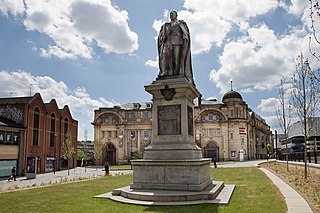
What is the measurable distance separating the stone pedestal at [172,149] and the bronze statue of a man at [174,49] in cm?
66

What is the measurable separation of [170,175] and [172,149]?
3.37 ft

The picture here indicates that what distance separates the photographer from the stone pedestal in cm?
1164

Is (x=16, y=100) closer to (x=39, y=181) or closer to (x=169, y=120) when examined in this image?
(x=39, y=181)

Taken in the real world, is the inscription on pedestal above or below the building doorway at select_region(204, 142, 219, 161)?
above

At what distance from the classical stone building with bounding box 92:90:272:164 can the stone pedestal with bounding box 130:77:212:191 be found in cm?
6082

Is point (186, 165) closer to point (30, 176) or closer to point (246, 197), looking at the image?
point (246, 197)

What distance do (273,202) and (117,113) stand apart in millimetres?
68764

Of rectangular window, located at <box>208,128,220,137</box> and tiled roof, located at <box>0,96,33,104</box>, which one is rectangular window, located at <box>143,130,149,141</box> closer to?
rectangular window, located at <box>208,128,220,137</box>

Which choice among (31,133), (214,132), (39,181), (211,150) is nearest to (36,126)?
(31,133)

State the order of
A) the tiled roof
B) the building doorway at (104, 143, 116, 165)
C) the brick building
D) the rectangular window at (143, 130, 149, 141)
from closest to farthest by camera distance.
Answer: the brick building → the tiled roof → the rectangular window at (143, 130, 149, 141) → the building doorway at (104, 143, 116, 165)

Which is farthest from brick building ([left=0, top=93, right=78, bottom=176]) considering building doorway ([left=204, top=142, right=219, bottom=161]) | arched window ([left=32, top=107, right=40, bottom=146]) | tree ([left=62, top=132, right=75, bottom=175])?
building doorway ([left=204, top=142, right=219, bottom=161])

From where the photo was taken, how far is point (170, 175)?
11797mm

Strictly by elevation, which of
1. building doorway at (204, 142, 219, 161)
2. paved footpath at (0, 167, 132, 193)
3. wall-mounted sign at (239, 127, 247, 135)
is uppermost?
wall-mounted sign at (239, 127, 247, 135)

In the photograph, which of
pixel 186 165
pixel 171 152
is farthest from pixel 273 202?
pixel 171 152
